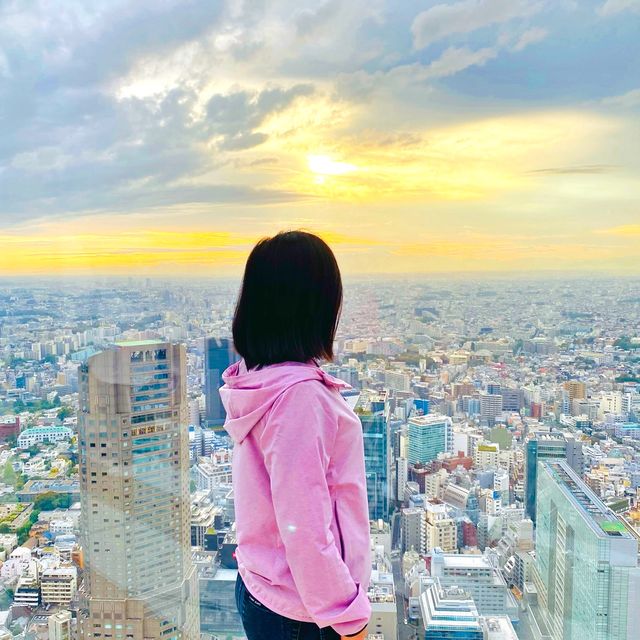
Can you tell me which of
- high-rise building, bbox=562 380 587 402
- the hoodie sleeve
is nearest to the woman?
the hoodie sleeve

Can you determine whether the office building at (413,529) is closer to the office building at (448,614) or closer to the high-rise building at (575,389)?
the office building at (448,614)

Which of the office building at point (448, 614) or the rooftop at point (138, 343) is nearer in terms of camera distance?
the office building at point (448, 614)

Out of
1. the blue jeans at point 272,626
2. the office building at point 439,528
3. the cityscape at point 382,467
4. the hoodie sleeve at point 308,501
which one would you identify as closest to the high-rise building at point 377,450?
the cityscape at point 382,467

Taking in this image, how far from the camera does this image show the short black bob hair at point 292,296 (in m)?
0.90

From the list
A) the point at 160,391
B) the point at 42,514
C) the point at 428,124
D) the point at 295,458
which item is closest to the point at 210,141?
the point at 428,124

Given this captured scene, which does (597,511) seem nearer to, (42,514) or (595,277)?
(595,277)

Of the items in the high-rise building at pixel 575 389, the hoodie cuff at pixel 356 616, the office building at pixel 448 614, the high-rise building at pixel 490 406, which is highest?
the high-rise building at pixel 575 389

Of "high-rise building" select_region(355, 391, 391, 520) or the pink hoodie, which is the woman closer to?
the pink hoodie

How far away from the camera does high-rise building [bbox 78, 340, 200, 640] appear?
5.65ft

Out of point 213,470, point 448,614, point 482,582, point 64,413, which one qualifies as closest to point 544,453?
point 482,582

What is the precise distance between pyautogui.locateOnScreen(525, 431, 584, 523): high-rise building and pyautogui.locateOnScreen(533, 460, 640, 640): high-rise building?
16 millimetres

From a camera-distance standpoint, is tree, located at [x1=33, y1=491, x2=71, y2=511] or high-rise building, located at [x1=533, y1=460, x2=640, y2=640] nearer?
high-rise building, located at [x1=533, y1=460, x2=640, y2=640]

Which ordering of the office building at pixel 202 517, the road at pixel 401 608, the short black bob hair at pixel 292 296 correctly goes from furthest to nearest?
the office building at pixel 202 517 → the road at pixel 401 608 → the short black bob hair at pixel 292 296

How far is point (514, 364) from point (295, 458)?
123 centimetres
